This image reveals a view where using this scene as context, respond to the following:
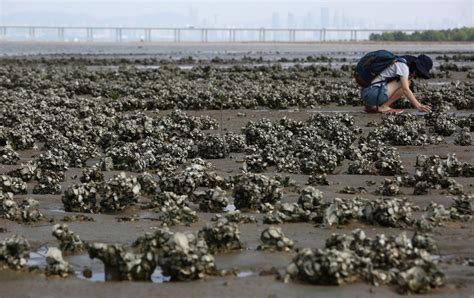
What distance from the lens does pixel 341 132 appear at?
1133 cm

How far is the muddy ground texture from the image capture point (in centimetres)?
506

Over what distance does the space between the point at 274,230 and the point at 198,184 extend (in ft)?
7.50

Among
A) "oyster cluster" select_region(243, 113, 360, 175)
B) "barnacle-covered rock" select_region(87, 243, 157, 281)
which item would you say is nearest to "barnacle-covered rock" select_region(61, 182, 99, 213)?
"barnacle-covered rock" select_region(87, 243, 157, 281)

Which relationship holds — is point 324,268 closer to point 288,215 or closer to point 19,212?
point 288,215

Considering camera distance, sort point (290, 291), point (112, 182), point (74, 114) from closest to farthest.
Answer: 1. point (290, 291)
2. point (112, 182)
3. point (74, 114)

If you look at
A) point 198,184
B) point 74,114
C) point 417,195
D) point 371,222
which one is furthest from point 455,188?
point 74,114

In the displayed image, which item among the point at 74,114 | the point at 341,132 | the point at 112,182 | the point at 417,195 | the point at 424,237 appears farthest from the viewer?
the point at 74,114

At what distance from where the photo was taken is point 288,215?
670 centimetres

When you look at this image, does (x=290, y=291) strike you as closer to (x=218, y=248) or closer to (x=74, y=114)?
(x=218, y=248)

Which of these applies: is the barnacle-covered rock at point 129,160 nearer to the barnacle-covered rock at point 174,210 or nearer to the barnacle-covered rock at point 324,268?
the barnacle-covered rock at point 174,210

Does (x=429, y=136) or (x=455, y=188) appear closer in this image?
(x=455, y=188)

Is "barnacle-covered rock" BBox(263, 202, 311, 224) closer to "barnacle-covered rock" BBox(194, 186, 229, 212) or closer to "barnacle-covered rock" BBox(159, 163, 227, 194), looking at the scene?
"barnacle-covered rock" BBox(194, 186, 229, 212)

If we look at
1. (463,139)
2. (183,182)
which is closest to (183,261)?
(183,182)

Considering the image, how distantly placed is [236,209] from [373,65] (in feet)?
27.1
